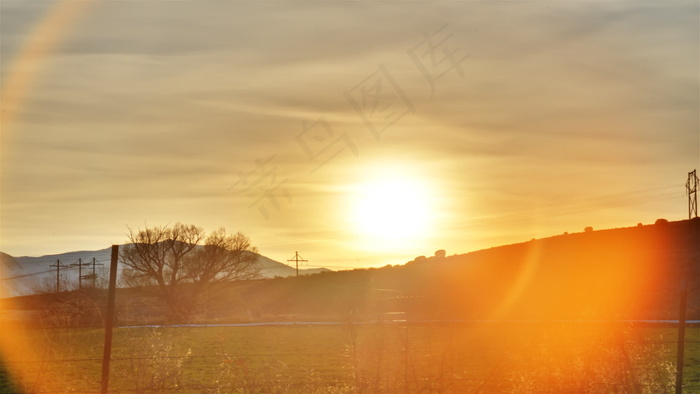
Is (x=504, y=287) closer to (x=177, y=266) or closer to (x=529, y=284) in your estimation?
(x=529, y=284)

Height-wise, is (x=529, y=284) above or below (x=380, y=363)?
above

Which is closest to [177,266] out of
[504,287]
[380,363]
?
[504,287]

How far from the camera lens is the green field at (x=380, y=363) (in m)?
14.0

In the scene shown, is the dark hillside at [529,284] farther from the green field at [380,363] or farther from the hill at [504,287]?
the green field at [380,363]

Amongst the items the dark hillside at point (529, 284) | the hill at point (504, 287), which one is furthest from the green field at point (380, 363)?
the dark hillside at point (529, 284)

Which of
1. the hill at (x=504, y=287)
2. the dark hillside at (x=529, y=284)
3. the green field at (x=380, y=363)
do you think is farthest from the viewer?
the dark hillside at (x=529, y=284)

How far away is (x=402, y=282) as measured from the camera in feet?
298

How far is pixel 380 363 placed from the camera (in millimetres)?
13336

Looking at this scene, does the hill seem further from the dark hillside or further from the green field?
the green field

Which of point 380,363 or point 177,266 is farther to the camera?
point 177,266

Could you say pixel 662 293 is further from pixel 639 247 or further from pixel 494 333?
pixel 494 333

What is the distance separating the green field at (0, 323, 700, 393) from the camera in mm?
14016

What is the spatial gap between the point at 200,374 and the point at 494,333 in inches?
872

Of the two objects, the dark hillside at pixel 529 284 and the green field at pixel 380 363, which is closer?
the green field at pixel 380 363
